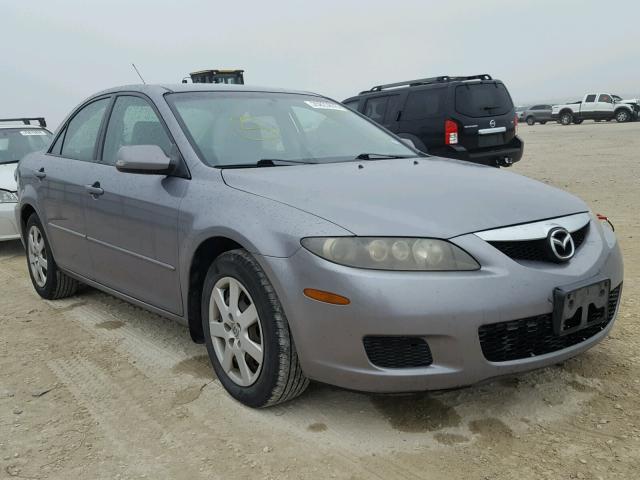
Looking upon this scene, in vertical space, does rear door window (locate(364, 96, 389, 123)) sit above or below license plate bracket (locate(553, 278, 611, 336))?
above

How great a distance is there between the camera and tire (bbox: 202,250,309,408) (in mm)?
2496

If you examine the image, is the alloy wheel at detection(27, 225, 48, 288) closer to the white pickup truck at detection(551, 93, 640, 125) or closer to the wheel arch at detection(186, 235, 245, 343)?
the wheel arch at detection(186, 235, 245, 343)

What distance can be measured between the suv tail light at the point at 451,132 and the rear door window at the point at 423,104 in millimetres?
277

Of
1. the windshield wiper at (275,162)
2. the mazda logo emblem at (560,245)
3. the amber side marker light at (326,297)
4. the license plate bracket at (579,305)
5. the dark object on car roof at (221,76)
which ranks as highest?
the dark object on car roof at (221,76)

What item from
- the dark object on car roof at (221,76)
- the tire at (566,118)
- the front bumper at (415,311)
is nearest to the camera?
the front bumper at (415,311)

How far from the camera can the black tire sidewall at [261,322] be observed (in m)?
2.50

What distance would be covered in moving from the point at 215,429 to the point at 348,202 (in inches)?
45.1

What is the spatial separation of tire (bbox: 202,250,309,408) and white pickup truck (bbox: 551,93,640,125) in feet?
119

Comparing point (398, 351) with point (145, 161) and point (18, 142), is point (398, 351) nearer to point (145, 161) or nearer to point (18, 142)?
point (145, 161)

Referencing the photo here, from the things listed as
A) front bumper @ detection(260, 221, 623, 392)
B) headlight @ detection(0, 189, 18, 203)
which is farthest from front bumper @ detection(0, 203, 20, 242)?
front bumper @ detection(260, 221, 623, 392)

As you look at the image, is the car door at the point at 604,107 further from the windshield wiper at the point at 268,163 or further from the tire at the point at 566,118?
the windshield wiper at the point at 268,163

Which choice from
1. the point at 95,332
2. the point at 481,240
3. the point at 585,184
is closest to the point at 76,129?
the point at 95,332

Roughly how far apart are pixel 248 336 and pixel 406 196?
943 mm

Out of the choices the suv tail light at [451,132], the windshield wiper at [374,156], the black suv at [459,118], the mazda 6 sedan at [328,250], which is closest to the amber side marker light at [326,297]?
the mazda 6 sedan at [328,250]
